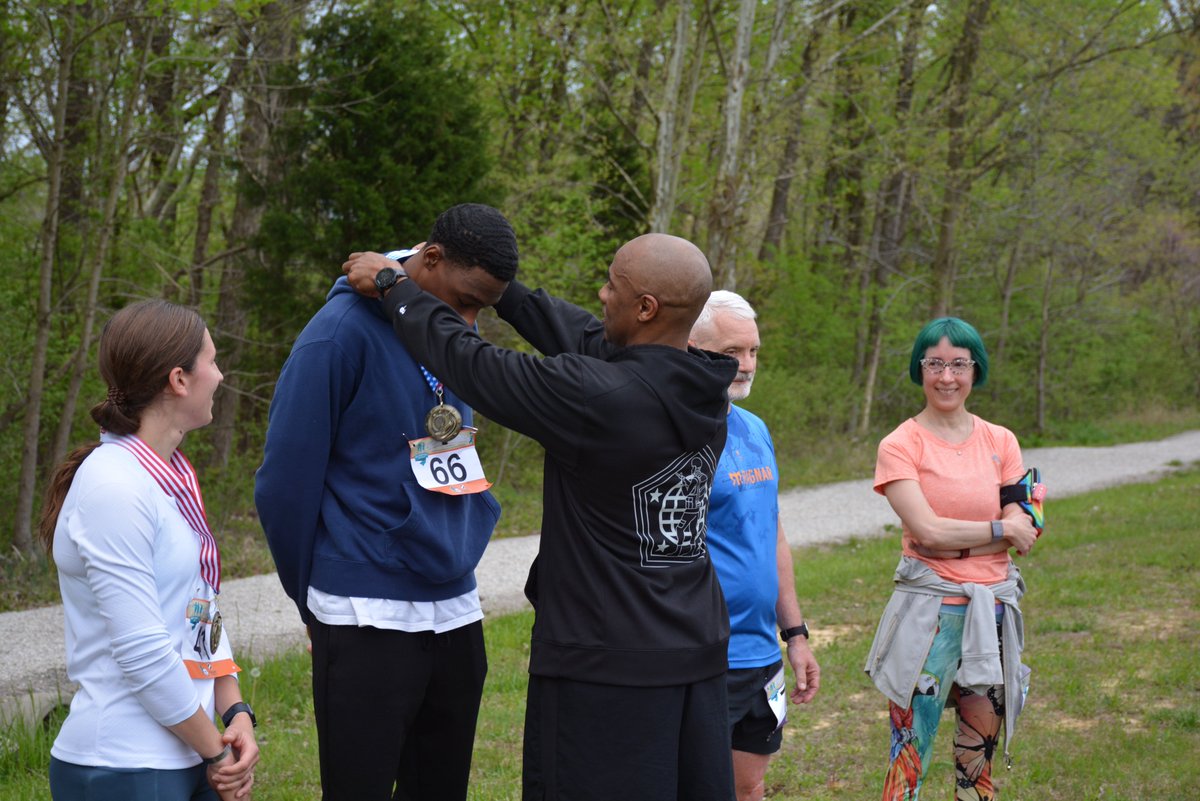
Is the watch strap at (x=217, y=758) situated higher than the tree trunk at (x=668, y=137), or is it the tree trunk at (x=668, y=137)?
the tree trunk at (x=668, y=137)

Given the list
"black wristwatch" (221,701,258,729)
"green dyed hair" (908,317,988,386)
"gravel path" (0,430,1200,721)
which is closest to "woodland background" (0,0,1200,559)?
"gravel path" (0,430,1200,721)

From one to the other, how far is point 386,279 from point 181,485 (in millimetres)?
663

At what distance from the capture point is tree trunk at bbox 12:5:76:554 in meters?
8.66

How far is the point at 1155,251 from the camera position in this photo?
28.0m

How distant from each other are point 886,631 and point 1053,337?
24.4 meters

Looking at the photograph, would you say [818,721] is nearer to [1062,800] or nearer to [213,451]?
[1062,800]

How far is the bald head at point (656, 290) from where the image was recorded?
2.53 metres

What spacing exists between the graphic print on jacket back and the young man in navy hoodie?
0.58 meters

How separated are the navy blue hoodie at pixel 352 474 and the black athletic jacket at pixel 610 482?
290mm

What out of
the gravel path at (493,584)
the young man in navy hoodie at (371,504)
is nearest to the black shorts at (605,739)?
the young man in navy hoodie at (371,504)

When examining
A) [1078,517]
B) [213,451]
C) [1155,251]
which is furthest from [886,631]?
[1155,251]

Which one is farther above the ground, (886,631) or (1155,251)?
(1155,251)

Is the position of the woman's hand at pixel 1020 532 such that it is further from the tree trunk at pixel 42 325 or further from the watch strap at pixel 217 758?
the tree trunk at pixel 42 325

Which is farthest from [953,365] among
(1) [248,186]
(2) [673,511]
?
(1) [248,186]
